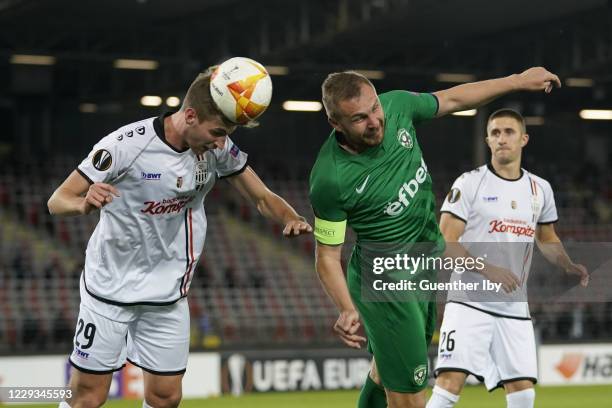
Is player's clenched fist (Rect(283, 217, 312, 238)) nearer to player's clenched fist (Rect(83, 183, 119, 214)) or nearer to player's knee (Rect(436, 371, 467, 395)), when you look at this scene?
player's clenched fist (Rect(83, 183, 119, 214))

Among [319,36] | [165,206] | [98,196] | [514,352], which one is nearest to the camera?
[98,196]

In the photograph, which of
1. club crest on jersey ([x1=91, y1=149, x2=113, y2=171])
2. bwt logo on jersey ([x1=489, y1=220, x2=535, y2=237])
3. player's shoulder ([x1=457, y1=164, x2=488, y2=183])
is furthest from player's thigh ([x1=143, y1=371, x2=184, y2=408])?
player's shoulder ([x1=457, y1=164, x2=488, y2=183])

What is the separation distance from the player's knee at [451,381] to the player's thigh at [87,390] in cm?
263

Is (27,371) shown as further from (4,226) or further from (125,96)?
(125,96)

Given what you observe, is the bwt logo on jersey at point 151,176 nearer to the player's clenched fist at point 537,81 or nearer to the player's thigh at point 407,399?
the player's thigh at point 407,399

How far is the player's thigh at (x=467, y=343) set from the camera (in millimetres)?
8047

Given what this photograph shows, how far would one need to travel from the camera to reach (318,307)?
22.3 meters

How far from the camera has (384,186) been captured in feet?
20.5

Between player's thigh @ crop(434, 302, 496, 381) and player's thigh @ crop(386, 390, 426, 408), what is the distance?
1615 millimetres

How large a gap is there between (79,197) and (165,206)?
55cm

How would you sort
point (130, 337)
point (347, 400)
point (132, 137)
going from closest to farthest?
point (132, 137), point (130, 337), point (347, 400)

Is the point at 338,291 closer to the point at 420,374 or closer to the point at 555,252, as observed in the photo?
the point at 420,374

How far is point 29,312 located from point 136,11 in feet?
25.7

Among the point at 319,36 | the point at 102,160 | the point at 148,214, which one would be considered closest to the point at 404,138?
the point at 148,214
